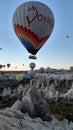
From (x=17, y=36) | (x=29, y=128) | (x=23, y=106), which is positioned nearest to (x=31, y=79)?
(x=17, y=36)

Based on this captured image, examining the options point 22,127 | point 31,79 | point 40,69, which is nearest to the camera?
point 22,127

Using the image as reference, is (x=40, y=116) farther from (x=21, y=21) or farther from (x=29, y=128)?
(x=21, y=21)

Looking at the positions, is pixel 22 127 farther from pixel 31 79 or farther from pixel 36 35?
pixel 31 79

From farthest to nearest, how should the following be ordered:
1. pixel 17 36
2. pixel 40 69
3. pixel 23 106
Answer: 1. pixel 40 69
2. pixel 17 36
3. pixel 23 106

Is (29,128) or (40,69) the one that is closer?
(29,128)

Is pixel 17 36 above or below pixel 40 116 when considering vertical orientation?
above

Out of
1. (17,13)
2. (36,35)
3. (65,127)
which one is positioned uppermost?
(17,13)
